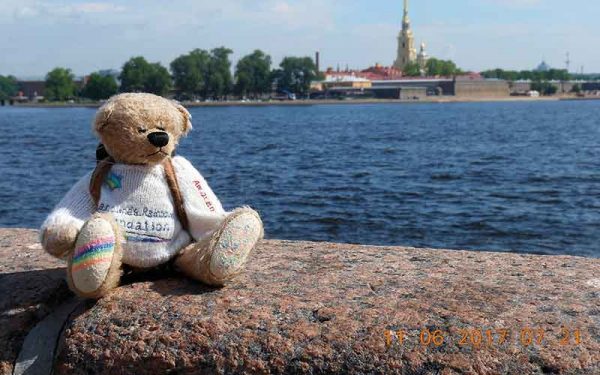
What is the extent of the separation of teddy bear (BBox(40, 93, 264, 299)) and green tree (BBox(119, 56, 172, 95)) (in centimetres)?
10451

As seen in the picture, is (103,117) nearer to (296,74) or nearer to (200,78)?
(200,78)

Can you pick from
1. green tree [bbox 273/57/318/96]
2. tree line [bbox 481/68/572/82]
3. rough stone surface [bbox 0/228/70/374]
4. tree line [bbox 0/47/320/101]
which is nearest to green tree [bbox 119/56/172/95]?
tree line [bbox 0/47/320/101]

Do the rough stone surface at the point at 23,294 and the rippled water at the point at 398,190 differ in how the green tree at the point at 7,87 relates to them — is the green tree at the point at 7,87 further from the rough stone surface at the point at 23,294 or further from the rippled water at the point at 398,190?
the rough stone surface at the point at 23,294

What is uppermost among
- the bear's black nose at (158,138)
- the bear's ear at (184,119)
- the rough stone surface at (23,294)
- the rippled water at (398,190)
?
the bear's ear at (184,119)

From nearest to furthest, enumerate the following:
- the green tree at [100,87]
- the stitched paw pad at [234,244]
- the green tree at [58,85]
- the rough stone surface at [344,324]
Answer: the rough stone surface at [344,324], the stitched paw pad at [234,244], the green tree at [100,87], the green tree at [58,85]

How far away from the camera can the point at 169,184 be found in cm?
292

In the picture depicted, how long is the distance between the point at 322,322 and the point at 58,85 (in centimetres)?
12557

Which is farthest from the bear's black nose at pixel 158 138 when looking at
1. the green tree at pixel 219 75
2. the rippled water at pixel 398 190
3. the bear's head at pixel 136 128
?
the green tree at pixel 219 75

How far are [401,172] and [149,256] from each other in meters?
15.5

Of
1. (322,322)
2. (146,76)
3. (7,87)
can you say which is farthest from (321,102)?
(322,322)

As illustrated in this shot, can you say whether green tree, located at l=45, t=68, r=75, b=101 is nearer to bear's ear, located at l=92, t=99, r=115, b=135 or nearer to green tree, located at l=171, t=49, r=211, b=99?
green tree, located at l=171, t=49, r=211, b=99

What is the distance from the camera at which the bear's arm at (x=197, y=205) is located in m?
2.91

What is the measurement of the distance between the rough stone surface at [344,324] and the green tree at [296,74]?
123m

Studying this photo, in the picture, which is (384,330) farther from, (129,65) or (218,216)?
(129,65)
